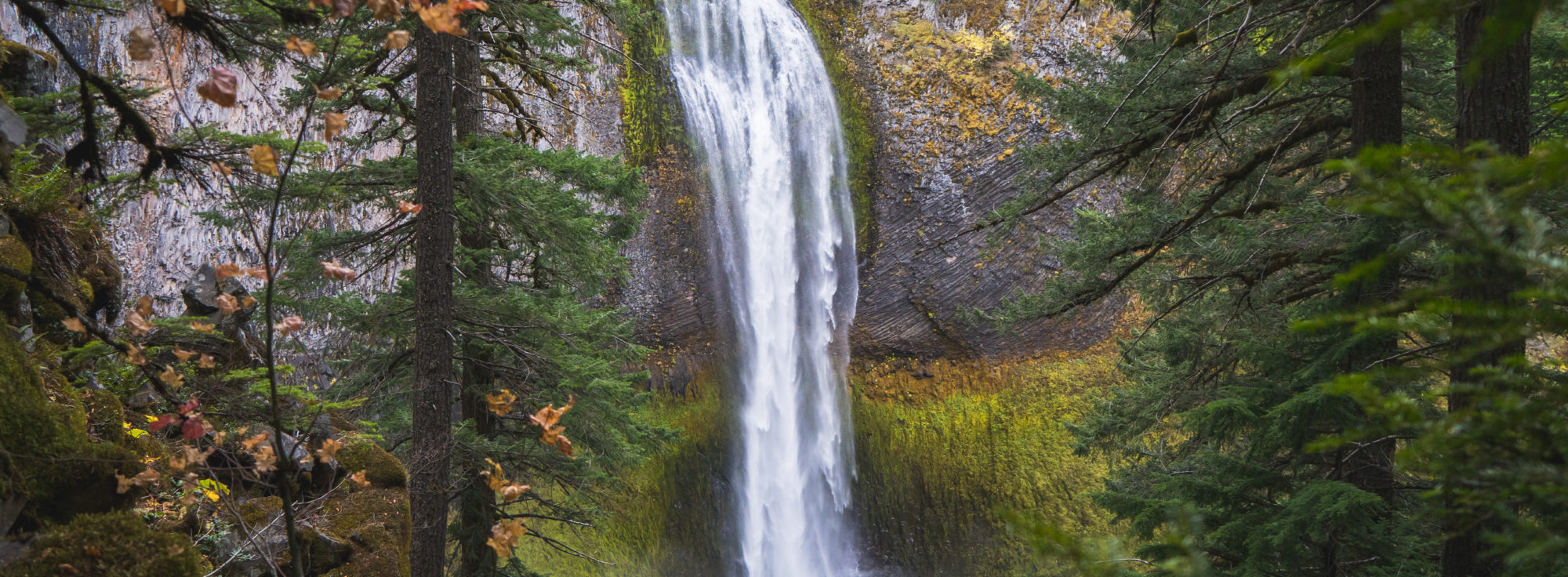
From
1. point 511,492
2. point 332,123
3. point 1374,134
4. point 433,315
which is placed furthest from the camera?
point 433,315

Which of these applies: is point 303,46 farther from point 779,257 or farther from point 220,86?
point 779,257

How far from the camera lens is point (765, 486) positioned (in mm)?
14383

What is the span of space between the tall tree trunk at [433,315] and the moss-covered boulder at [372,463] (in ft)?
3.74

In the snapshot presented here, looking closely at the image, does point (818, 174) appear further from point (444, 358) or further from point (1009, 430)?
point (444, 358)

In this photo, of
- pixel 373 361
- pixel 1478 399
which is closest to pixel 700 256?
pixel 373 361

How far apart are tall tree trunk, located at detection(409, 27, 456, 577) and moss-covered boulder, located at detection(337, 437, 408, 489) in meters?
1.14

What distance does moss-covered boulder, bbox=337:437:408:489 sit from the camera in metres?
5.91

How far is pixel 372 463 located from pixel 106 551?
3.15 metres

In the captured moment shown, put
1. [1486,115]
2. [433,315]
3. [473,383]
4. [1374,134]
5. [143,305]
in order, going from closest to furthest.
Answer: [143,305], [1486,115], [1374,134], [433,315], [473,383]

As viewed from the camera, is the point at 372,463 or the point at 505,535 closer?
the point at 505,535

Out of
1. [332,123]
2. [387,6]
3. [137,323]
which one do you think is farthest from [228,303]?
[387,6]

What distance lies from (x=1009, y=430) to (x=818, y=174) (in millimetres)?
6012

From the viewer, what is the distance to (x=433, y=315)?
16.4ft

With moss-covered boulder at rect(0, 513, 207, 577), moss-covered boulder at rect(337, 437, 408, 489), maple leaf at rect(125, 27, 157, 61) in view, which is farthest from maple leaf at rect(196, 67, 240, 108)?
moss-covered boulder at rect(337, 437, 408, 489)
